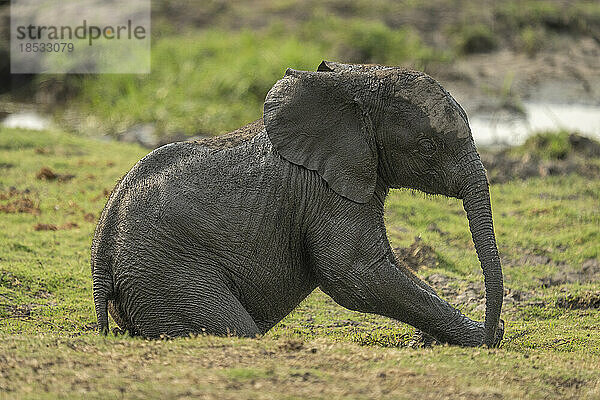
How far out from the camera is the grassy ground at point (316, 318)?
5.56m

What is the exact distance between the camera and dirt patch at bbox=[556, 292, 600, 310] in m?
9.59

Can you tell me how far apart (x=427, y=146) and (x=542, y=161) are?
932 cm

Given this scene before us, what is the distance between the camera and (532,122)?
20.2 m

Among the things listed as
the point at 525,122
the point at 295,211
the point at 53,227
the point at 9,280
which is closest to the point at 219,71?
the point at 525,122

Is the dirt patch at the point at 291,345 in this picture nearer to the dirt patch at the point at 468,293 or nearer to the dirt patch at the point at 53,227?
the dirt patch at the point at 468,293

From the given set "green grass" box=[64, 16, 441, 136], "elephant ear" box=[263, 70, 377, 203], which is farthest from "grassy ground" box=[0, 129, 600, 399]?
"green grass" box=[64, 16, 441, 136]

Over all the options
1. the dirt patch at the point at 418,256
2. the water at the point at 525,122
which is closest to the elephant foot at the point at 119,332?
the dirt patch at the point at 418,256

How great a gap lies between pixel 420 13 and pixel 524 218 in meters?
17.1

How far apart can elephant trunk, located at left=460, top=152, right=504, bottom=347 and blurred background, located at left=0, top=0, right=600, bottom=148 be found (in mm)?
10636

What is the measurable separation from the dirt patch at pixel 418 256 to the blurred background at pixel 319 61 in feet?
22.8

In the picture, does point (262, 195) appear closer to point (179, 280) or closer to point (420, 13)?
point (179, 280)

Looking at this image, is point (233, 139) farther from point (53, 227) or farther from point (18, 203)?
point (18, 203)

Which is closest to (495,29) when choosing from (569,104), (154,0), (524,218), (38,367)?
(569,104)

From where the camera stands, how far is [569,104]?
21.9 meters
